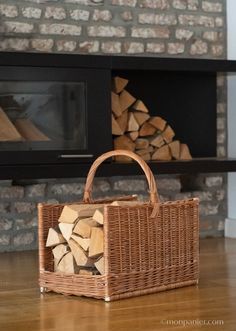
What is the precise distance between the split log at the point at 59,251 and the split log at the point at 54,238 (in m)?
0.02

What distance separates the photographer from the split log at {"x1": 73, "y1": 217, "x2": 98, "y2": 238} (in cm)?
370

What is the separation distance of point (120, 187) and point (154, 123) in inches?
19.4

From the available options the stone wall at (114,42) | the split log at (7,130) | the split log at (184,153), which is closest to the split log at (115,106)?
the stone wall at (114,42)

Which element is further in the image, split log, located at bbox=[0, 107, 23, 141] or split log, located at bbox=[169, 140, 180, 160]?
split log, located at bbox=[169, 140, 180, 160]

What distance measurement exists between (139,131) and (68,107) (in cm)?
69

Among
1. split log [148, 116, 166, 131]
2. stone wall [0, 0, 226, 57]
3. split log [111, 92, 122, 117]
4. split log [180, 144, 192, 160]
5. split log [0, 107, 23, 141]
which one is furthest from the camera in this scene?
split log [180, 144, 192, 160]

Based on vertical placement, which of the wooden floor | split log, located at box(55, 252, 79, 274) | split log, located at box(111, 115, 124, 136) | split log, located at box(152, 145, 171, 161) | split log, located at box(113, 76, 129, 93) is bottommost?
the wooden floor

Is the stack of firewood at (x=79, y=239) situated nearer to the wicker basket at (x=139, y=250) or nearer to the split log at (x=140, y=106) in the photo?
the wicker basket at (x=139, y=250)

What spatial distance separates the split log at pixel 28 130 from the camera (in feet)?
16.4

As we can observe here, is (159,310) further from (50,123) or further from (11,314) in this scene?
(50,123)

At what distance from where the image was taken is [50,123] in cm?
512

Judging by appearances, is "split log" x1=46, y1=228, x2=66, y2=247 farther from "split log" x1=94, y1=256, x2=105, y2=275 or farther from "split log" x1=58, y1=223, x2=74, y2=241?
"split log" x1=94, y1=256, x2=105, y2=275

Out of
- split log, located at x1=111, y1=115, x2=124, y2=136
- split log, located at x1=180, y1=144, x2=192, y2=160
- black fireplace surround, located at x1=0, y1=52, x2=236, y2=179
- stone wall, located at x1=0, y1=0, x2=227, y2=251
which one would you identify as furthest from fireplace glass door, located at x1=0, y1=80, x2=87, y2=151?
split log, located at x1=180, y1=144, x2=192, y2=160

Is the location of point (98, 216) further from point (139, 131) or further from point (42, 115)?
point (139, 131)
